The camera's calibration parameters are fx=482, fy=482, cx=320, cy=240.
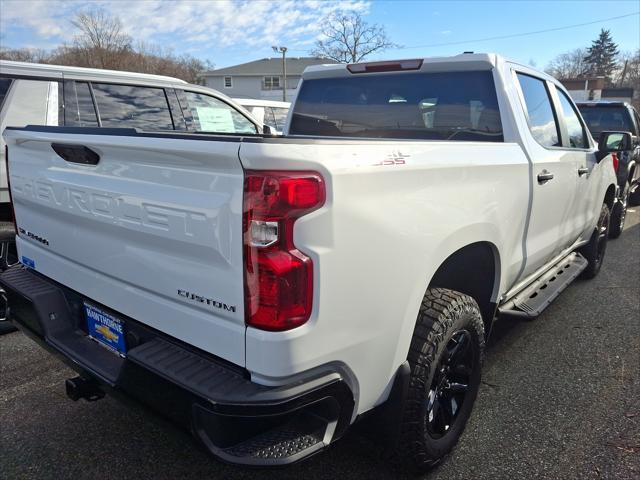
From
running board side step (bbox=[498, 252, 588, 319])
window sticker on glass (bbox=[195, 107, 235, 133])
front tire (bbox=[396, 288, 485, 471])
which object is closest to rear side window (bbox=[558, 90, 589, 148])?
running board side step (bbox=[498, 252, 588, 319])

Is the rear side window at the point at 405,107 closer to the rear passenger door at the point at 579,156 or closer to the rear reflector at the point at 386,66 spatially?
the rear reflector at the point at 386,66

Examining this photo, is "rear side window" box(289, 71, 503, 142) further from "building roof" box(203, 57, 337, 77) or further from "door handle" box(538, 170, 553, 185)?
"building roof" box(203, 57, 337, 77)

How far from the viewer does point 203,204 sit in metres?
1.54

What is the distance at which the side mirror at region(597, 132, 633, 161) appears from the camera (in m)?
4.10

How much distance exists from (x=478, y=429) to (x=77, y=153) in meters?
2.43

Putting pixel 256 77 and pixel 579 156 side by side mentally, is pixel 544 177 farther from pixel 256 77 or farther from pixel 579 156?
pixel 256 77

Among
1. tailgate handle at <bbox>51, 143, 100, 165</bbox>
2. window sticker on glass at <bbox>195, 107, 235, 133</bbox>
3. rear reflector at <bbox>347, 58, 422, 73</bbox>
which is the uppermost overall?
rear reflector at <bbox>347, 58, 422, 73</bbox>

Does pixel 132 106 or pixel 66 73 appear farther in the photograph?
pixel 132 106

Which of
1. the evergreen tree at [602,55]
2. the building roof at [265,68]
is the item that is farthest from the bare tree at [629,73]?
the building roof at [265,68]

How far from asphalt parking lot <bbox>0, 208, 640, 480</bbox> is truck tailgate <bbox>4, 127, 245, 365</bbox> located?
0.44m

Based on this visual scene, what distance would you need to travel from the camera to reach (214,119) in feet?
18.5

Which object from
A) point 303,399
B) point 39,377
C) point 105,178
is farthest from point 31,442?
point 303,399

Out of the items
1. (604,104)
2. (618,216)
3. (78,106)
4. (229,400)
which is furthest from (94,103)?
(604,104)

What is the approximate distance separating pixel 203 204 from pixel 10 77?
344 cm
